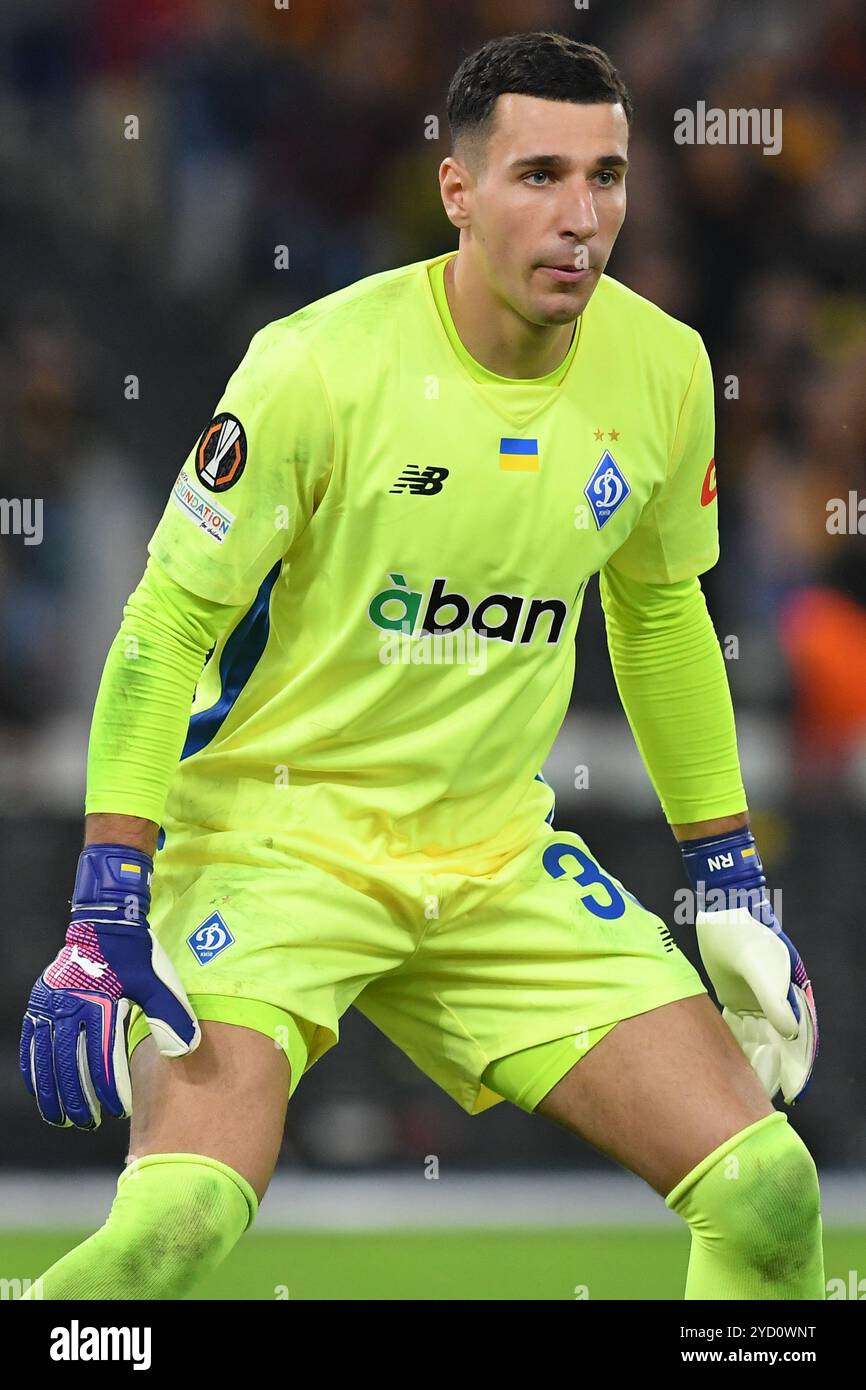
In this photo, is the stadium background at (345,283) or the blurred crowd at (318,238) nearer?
the stadium background at (345,283)

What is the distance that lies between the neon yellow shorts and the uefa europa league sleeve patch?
1.80 ft

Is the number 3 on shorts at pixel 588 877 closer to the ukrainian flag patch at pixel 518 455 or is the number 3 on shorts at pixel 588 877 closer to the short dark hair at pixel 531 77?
the ukrainian flag patch at pixel 518 455

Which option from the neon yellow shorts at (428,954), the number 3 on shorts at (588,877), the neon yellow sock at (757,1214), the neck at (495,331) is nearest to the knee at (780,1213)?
the neon yellow sock at (757,1214)

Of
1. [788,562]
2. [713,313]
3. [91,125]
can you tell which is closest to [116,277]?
[91,125]

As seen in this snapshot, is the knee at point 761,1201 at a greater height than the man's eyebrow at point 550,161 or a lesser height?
lesser

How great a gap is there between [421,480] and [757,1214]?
119 cm

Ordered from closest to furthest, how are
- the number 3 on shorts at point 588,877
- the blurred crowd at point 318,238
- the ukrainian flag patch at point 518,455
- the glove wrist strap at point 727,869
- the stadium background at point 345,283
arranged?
the ukrainian flag patch at point 518,455
the number 3 on shorts at point 588,877
the glove wrist strap at point 727,869
the stadium background at point 345,283
the blurred crowd at point 318,238

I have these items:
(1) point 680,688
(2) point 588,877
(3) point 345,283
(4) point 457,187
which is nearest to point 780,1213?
(2) point 588,877

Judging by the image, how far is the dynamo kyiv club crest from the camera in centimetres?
321

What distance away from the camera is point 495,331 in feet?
10.4

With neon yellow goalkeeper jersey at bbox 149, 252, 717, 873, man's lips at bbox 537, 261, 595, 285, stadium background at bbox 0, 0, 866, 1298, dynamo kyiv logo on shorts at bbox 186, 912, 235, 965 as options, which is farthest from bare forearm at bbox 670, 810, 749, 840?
stadium background at bbox 0, 0, 866, 1298

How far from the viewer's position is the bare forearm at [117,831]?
2.99m

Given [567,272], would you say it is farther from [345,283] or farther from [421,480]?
[345,283]

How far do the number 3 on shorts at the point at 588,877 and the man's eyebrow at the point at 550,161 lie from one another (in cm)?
107
